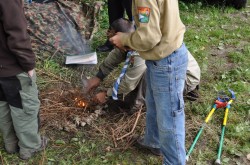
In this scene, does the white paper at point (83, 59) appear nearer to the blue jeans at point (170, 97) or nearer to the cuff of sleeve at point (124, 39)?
the blue jeans at point (170, 97)

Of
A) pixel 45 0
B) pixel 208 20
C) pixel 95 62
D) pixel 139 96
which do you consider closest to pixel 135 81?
pixel 139 96

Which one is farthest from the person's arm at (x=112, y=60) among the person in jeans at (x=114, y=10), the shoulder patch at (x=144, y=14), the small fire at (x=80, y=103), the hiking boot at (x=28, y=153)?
the person in jeans at (x=114, y=10)

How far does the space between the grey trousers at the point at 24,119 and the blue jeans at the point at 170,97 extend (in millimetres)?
934

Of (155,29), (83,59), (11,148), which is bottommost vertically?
(11,148)

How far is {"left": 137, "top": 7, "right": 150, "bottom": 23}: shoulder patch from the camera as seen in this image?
6.29 ft

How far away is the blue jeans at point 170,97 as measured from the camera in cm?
221

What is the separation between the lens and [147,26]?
6.39ft

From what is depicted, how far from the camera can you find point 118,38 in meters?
2.29

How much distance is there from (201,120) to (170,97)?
1.26 meters

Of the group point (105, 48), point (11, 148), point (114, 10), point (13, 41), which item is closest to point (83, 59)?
point (105, 48)

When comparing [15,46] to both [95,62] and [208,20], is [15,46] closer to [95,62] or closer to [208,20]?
[95,62]

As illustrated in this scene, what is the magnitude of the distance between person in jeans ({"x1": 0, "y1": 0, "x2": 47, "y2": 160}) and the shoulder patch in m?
0.84

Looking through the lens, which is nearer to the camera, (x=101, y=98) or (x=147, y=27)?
(x=147, y=27)

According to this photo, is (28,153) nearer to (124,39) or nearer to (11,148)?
(11,148)
